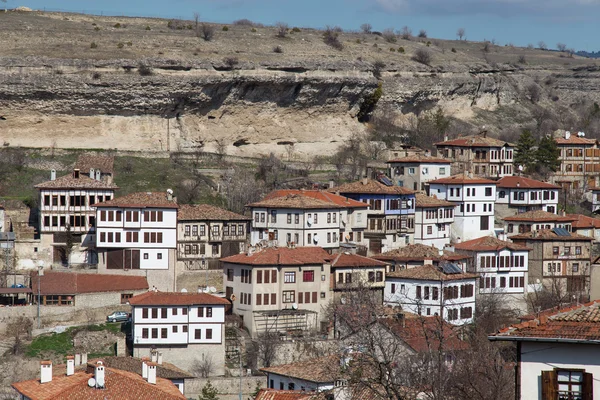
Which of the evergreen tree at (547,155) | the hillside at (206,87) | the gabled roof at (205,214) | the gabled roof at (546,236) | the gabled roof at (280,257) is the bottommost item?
the gabled roof at (280,257)

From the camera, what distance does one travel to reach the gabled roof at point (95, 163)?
3046 inches

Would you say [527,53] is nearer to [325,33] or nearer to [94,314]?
[325,33]

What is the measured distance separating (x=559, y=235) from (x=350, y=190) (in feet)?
36.9

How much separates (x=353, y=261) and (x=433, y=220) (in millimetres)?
13019

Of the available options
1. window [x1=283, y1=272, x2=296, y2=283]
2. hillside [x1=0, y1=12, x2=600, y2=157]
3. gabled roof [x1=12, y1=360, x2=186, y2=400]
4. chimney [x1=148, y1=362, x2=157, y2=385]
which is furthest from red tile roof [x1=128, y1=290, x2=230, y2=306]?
hillside [x1=0, y1=12, x2=600, y2=157]

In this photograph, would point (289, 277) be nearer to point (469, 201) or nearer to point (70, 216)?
point (70, 216)

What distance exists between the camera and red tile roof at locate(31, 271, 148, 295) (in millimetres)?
64062

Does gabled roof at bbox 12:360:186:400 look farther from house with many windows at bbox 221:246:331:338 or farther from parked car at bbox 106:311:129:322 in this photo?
house with many windows at bbox 221:246:331:338

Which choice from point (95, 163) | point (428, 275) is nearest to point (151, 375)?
point (428, 275)

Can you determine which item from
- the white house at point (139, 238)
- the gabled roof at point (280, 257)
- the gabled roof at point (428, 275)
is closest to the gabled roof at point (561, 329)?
the gabled roof at point (280, 257)

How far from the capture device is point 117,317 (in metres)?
64.0

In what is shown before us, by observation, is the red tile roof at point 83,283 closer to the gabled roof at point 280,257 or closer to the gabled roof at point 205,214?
the gabled roof at point 280,257

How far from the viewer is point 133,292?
65.9m

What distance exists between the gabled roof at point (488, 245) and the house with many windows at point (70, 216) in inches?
709
